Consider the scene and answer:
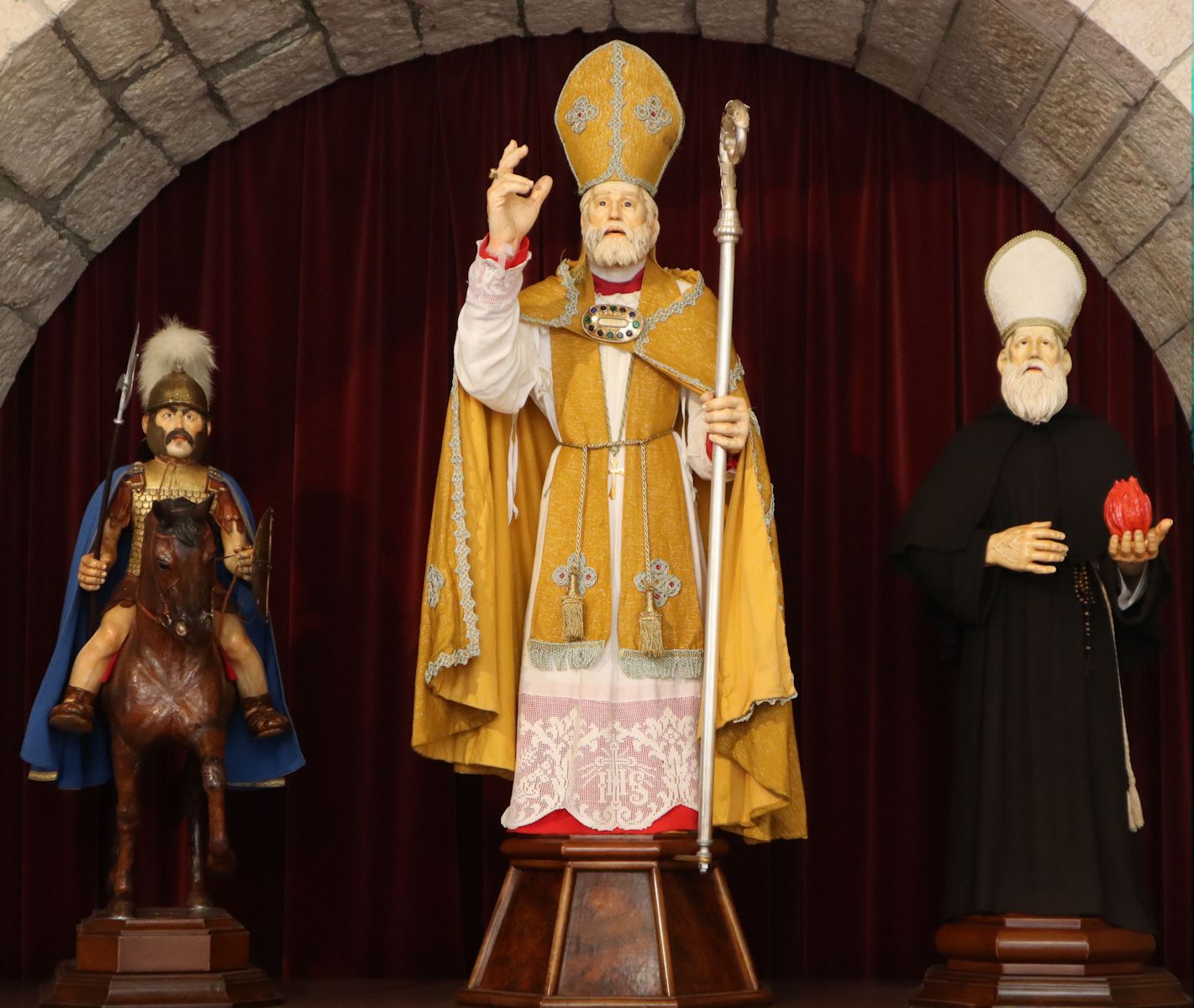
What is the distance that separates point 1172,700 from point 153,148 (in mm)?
3453

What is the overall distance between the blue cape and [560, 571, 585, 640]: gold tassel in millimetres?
940

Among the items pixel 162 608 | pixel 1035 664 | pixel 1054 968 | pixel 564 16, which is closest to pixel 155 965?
pixel 162 608

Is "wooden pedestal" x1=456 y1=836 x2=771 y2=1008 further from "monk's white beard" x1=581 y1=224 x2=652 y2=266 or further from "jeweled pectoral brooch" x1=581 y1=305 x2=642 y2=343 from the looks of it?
"monk's white beard" x1=581 y1=224 x2=652 y2=266

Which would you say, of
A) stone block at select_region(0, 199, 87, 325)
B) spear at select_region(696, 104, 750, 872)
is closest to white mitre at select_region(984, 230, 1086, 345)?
spear at select_region(696, 104, 750, 872)

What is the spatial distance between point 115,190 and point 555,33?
56.9 inches

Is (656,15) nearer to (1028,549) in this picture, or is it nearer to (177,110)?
(177,110)

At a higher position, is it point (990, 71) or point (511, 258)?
point (990, 71)

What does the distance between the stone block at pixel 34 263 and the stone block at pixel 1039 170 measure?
2.87 metres

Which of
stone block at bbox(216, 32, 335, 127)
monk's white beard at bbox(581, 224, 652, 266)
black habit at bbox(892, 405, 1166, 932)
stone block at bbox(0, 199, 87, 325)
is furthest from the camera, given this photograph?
stone block at bbox(216, 32, 335, 127)

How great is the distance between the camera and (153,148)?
564 centimetres

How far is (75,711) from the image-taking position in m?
4.72

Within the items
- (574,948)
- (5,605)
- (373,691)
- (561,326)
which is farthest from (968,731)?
(5,605)

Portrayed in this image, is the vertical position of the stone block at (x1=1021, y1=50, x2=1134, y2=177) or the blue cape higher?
the stone block at (x1=1021, y1=50, x2=1134, y2=177)

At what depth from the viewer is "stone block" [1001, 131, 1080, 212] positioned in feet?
17.9
